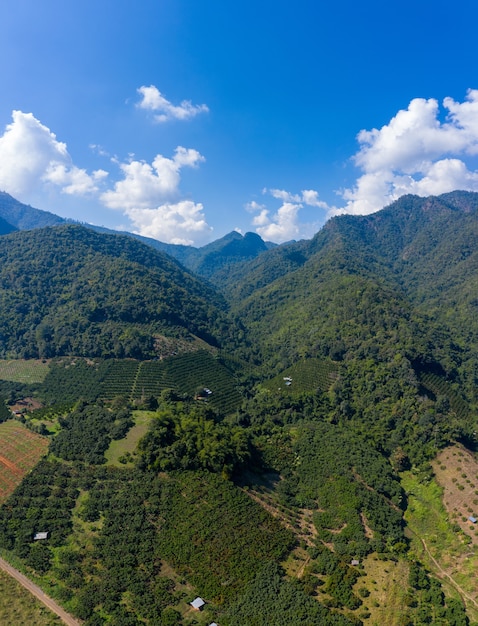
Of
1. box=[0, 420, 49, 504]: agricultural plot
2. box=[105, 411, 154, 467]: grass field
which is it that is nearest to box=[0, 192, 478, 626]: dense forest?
box=[105, 411, 154, 467]: grass field

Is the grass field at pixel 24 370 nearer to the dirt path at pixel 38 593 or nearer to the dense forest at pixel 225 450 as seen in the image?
the dense forest at pixel 225 450

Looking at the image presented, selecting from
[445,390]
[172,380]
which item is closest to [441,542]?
[445,390]

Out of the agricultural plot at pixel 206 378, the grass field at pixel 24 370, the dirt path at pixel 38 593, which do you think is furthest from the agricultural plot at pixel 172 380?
the dirt path at pixel 38 593

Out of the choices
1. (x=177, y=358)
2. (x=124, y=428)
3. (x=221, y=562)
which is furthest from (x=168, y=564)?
(x=177, y=358)

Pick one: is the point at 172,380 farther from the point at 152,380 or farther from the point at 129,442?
the point at 129,442

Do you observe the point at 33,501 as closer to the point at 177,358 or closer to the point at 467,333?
the point at 177,358

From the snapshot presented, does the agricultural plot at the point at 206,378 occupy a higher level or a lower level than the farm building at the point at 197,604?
higher
